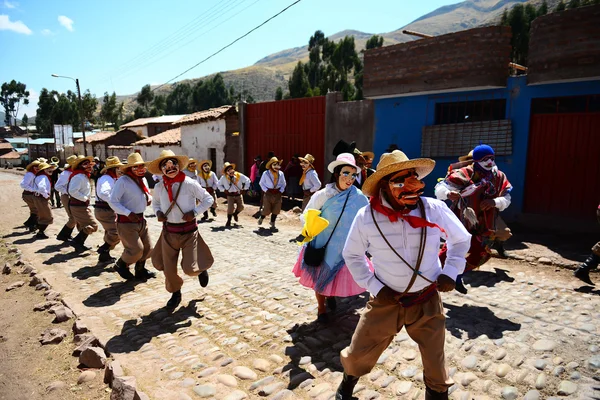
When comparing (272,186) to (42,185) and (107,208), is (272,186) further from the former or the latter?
(42,185)

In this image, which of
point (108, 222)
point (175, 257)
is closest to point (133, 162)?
point (175, 257)

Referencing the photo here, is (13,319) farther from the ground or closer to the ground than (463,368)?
closer to the ground

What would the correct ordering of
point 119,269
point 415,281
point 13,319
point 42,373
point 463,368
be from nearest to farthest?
1. point 415,281
2. point 463,368
3. point 42,373
4. point 13,319
5. point 119,269

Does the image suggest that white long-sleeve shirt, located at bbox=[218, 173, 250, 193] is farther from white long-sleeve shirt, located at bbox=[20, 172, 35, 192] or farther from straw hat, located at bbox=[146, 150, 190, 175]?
straw hat, located at bbox=[146, 150, 190, 175]

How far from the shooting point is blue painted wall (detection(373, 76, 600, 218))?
982 centimetres

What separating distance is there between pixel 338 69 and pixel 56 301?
1994 inches

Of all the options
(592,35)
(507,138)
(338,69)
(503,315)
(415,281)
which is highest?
(338,69)

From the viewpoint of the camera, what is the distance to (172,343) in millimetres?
4531

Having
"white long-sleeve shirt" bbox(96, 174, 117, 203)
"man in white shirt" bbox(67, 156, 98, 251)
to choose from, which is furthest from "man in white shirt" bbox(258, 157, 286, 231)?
"white long-sleeve shirt" bbox(96, 174, 117, 203)

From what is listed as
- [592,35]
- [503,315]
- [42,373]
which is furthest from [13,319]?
[592,35]

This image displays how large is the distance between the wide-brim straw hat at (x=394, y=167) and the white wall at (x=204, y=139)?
17658 mm

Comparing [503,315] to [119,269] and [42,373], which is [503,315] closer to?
[42,373]

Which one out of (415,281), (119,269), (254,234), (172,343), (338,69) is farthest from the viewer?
(338,69)

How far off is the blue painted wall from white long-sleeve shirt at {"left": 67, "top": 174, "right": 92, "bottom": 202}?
8.63 m
